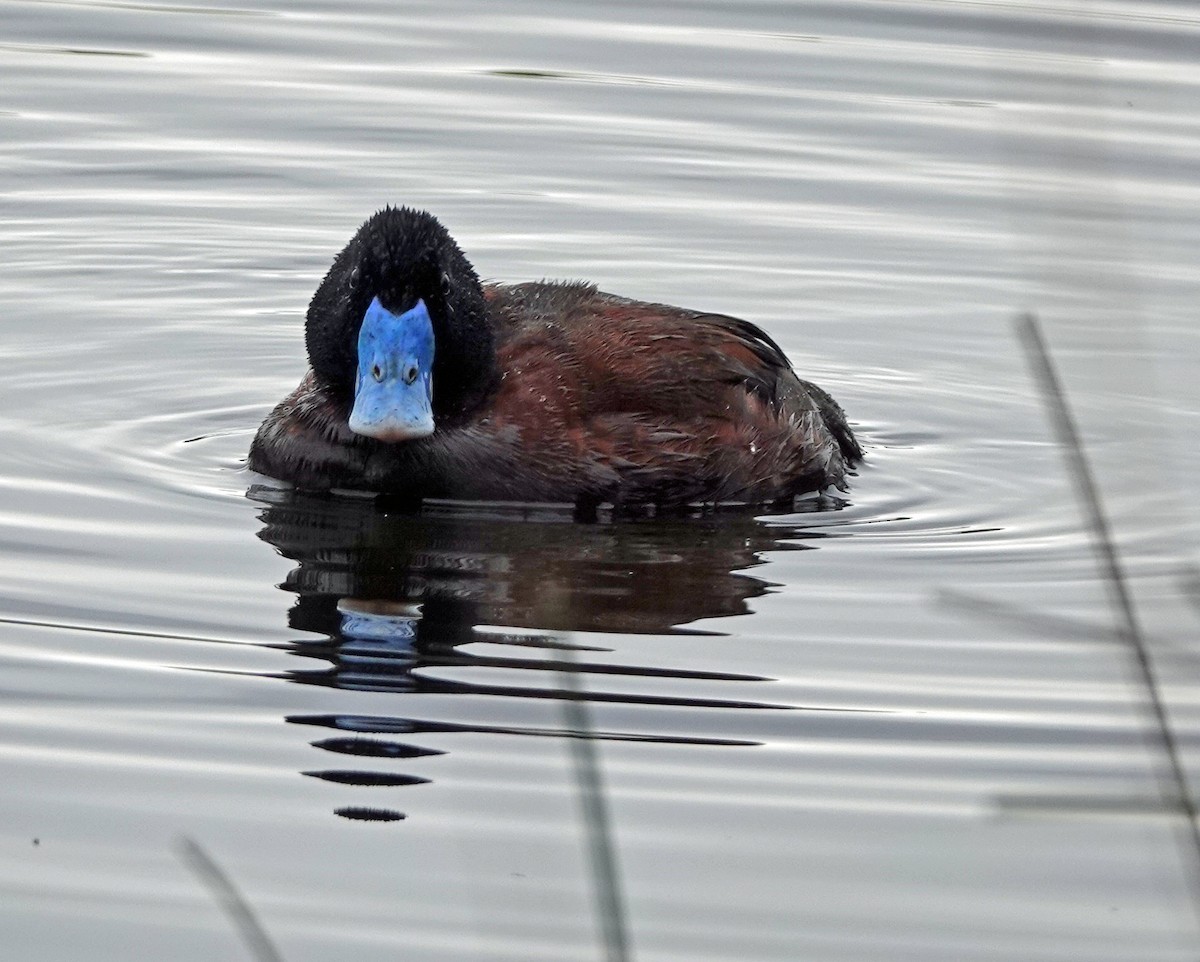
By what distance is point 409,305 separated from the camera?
7.70 metres

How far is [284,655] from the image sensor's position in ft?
20.3

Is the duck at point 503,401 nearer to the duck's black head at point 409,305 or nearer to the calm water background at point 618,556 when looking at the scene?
the duck's black head at point 409,305

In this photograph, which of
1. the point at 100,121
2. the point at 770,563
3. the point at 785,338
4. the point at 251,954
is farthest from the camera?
the point at 100,121

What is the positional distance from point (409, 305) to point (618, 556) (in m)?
1.18

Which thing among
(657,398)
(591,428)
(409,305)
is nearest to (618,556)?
(591,428)

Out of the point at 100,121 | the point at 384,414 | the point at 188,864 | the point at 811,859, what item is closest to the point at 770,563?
the point at 384,414

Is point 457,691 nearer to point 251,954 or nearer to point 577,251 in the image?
point 251,954

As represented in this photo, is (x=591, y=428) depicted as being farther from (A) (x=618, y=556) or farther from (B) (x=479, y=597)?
(B) (x=479, y=597)

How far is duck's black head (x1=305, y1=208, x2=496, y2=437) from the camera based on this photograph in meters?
7.71

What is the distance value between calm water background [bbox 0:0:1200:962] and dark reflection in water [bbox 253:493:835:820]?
2 cm

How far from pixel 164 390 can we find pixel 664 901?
5.28 m

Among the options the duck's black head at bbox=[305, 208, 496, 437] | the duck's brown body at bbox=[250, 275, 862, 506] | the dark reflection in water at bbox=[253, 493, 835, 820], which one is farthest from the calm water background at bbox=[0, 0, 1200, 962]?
the duck's black head at bbox=[305, 208, 496, 437]

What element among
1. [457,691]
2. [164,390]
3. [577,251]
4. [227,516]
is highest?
[577,251]

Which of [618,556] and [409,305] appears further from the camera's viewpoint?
[409,305]
